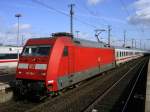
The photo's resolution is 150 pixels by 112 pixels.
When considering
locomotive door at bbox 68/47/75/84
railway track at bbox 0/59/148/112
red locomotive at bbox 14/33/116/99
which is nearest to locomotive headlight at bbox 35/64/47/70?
red locomotive at bbox 14/33/116/99

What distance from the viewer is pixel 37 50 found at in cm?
1338

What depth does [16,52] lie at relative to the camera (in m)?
31.8

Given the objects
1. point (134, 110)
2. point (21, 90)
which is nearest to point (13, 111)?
point (21, 90)

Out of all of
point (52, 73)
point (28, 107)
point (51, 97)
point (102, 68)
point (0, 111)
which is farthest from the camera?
point (102, 68)

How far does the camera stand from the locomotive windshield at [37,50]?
1295 centimetres

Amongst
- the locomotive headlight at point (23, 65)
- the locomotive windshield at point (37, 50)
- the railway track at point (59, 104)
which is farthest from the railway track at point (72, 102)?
the locomotive windshield at point (37, 50)

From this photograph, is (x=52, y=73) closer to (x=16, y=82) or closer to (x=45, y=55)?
(x=45, y=55)

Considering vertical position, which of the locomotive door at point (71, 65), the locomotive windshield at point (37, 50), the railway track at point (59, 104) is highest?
the locomotive windshield at point (37, 50)

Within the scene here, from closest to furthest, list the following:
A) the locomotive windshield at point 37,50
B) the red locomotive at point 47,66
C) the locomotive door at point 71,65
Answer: the red locomotive at point 47,66
the locomotive windshield at point 37,50
the locomotive door at point 71,65

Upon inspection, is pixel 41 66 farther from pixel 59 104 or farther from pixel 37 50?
pixel 59 104

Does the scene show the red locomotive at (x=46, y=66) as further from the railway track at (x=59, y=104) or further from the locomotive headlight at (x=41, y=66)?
the railway track at (x=59, y=104)

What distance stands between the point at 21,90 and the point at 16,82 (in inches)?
19.7

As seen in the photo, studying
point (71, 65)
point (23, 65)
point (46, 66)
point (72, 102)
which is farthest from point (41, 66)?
point (71, 65)

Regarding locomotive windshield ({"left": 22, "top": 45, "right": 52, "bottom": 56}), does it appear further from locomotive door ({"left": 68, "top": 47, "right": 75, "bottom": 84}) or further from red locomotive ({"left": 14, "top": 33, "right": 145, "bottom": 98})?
locomotive door ({"left": 68, "top": 47, "right": 75, "bottom": 84})
